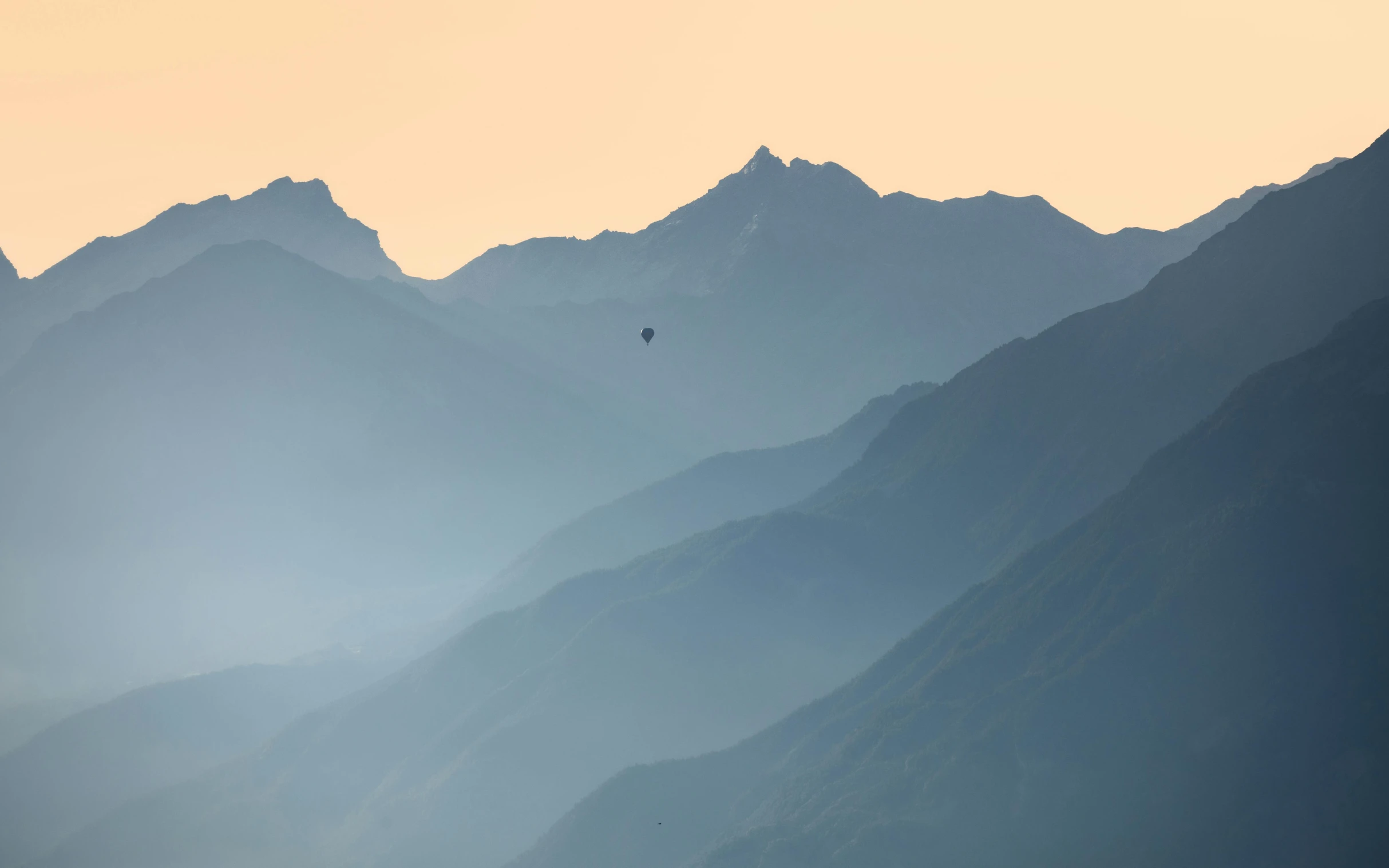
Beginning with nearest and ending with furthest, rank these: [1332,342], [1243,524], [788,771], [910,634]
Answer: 1. [1243,524]
2. [1332,342]
3. [788,771]
4. [910,634]

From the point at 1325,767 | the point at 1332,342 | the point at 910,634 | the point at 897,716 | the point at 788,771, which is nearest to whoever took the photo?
the point at 1325,767

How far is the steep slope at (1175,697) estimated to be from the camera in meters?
125

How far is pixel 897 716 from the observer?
16350 cm

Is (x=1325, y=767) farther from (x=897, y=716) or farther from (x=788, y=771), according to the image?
(x=788, y=771)

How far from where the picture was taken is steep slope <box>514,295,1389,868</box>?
12512cm

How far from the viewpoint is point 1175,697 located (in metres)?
136

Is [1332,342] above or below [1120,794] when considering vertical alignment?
above

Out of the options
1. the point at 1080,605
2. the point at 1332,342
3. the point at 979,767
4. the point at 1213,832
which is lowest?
the point at 1213,832

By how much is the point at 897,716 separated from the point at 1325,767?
54.1 m

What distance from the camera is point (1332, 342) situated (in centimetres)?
15162

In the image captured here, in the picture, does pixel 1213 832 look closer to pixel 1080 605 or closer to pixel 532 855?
pixel 1080 605

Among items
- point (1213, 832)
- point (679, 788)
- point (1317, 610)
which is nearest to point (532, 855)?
point (679, 788)

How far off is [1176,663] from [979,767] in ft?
81.3

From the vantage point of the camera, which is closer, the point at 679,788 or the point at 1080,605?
the point at 1080,605
